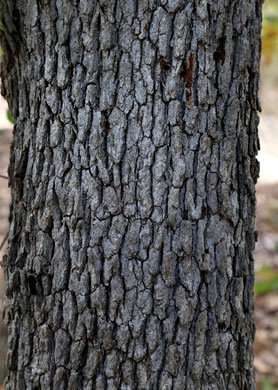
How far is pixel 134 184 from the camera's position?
1.65 m

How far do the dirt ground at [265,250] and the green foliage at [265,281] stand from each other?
1cm

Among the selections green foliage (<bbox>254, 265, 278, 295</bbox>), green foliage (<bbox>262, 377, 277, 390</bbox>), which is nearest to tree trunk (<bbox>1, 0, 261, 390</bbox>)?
green foliage (<bbox>262, 377, 277, 390</bbox>)

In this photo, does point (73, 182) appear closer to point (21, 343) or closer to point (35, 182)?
point (35, 182)

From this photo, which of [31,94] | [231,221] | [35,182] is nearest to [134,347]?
[231,221]

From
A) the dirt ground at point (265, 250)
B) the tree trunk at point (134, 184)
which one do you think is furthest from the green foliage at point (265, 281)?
the tree trunk at point (134, 184)

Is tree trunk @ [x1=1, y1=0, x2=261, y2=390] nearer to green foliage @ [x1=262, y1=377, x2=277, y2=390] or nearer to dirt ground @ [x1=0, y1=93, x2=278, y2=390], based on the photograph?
dirt ground @ [x1=0, y1=93, x2=278, y2=390]

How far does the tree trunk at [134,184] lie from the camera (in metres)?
1.62

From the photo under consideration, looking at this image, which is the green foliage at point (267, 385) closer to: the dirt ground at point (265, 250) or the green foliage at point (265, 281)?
the dirt ground at point (265, 250)

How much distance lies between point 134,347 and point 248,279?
0.50 metres

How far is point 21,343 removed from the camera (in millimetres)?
1843

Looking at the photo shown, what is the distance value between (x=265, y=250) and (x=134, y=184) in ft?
15.0

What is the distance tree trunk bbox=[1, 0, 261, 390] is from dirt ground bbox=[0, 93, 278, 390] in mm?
1519

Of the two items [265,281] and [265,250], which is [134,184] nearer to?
[265,281]

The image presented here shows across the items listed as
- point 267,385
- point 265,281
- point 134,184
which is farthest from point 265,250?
point 134,184
